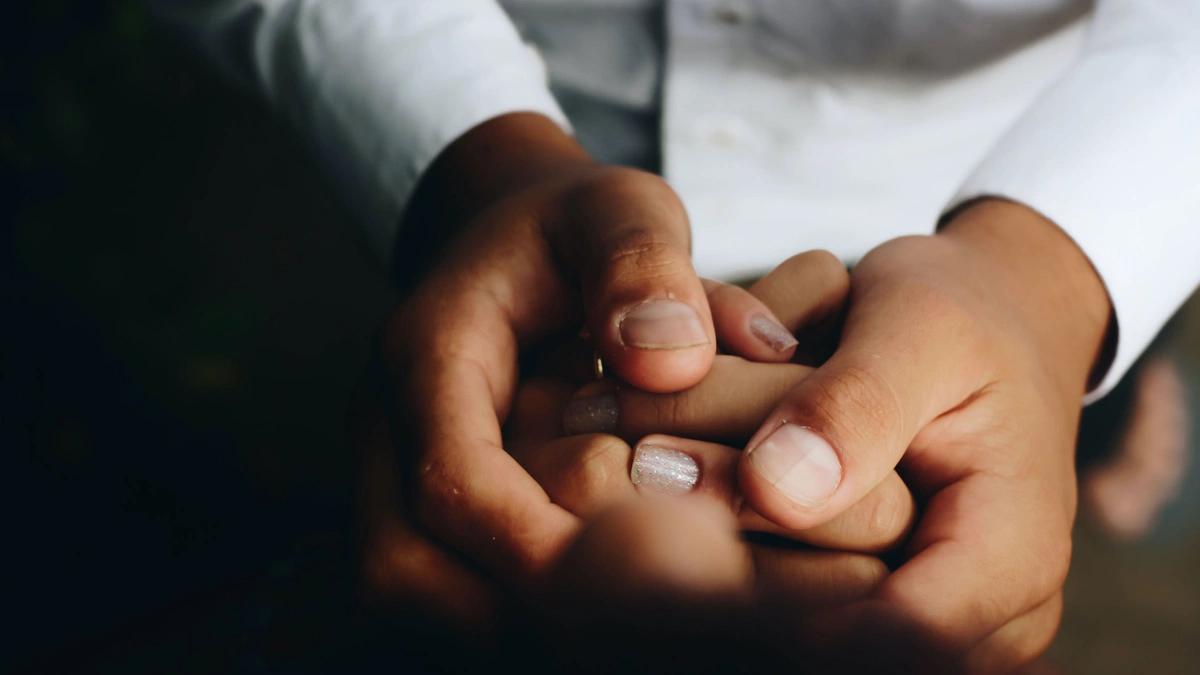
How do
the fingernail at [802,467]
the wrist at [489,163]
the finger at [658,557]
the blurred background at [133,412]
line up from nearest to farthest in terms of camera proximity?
the finger at [658,557]
the fingernail at [802,467]
the wrist at [489,163]
the blurred background at [133,412]

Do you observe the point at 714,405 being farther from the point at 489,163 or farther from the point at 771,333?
the point at 489,163

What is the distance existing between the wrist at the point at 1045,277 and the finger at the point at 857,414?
0.29ft

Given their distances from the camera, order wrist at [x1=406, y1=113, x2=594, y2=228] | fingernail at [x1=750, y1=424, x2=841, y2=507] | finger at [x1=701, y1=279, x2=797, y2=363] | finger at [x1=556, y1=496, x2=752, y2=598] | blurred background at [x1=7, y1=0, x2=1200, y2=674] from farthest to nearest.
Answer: blurred background at [x1=7, y1=0, x2=1200, y2=674], wrist at [x1=406, y1=113, x2=594, y2=228], finger at [x1=701, y1=279, x2=797, y2=363], fingernail at [x1=750, y1=424, x2=841, y2=507], finger at [x1=556, y1=496, x2=752, y2=598]

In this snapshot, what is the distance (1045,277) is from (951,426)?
151 millimetres

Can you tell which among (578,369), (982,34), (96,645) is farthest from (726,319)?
(96,645)

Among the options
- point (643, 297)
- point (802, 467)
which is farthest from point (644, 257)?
point (802, 467)

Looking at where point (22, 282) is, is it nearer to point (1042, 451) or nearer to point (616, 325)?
point (616, 325)

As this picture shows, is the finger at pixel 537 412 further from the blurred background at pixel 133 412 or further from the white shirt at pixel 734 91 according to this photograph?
the blurred background at pixel 133 412

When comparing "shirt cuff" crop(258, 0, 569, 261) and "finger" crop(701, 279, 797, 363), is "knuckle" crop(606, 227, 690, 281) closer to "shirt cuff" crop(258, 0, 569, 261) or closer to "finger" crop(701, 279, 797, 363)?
"finger" crop(701, 279, 797, 363)

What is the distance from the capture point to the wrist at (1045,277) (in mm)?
479

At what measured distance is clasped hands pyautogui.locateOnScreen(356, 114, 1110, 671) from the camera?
361 millimetres

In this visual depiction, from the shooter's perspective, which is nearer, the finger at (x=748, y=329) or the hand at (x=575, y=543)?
the hand at (x=575, y=543)

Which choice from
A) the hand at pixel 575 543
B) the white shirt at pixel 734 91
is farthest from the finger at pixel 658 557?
the white shirt at pixel 734 91

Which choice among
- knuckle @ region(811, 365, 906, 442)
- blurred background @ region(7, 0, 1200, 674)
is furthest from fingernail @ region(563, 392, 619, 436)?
blurred background @ region(7, 0, 1200, 674)
